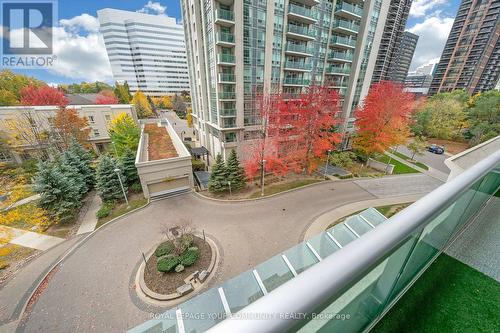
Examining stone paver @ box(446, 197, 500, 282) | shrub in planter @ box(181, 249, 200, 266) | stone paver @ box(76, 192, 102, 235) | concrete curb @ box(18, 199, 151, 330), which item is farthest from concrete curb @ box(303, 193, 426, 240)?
stone paver @ box(76, 192, 102, 235)

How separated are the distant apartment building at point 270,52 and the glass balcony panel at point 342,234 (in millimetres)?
14194

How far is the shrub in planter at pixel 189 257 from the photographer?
953 cm

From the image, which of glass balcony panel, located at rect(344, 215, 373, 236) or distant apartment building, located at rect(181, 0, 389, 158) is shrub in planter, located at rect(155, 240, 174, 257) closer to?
glass balcony panel, located at rect(344, 215, 373, 236)

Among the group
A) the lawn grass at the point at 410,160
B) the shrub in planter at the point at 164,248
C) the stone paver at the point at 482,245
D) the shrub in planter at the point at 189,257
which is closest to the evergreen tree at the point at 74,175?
the shrub in planter at the point at 164,248

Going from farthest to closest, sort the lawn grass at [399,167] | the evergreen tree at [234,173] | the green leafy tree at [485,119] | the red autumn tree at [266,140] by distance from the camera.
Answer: the green leafy tree at [485,119], the lawn grass at [399,167], the evergreen tree at [234,173], the red autumn tree at [266,140]

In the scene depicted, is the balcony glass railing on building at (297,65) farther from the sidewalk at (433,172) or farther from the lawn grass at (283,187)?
the sidewalk at (433,172)

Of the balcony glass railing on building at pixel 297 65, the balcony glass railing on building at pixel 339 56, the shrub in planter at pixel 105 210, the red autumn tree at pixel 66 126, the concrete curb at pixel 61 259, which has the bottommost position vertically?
the concrete curb at pixel 61 259

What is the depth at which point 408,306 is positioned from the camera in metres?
2.11

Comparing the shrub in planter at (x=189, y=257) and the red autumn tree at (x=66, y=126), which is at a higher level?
the red autumn tree at (x=66, y=126)

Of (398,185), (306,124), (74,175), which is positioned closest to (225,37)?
(306,124)

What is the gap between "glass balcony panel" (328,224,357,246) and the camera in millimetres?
4113

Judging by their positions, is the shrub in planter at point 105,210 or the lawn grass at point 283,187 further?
the lawn grass at point 283,187

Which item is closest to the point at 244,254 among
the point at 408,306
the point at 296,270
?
the point at 296,270

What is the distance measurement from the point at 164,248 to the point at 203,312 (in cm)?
862
